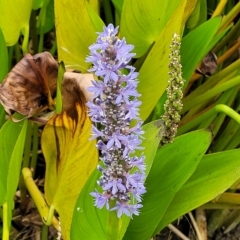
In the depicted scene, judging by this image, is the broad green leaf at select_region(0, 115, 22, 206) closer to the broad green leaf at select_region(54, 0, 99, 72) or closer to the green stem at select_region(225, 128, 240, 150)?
the broad green leaf at select_region(54, 0, 99, 72)

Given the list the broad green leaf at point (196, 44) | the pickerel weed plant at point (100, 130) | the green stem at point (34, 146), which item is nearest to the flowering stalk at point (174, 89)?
the pickerel weed plant at point (100, 130)

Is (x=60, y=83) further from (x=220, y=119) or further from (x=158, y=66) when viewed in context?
(x=220, y=119)

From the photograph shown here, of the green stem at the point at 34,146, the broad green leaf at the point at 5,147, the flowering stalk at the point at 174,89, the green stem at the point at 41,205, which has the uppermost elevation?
the flowering stalk at the point at 174,89

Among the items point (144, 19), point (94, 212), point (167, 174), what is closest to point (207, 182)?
point (167, 174)

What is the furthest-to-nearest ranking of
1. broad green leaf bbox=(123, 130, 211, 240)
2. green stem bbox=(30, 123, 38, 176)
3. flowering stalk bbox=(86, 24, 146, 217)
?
green stem bbox=(30, 123, 38, 176), broad green leaf bbox=(123, 130, 211, 240), flowering stalk bbox=(86, 24, 146, 217)

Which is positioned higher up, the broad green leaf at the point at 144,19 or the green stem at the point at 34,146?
the broad green leaf at the point at 144,19

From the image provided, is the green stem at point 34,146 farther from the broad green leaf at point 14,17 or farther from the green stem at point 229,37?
the green stem at point 229,37

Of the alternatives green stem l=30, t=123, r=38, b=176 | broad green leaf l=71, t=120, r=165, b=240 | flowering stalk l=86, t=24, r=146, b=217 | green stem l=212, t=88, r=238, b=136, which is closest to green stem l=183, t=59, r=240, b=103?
green stem l=212, t=88, r=238, b=136
